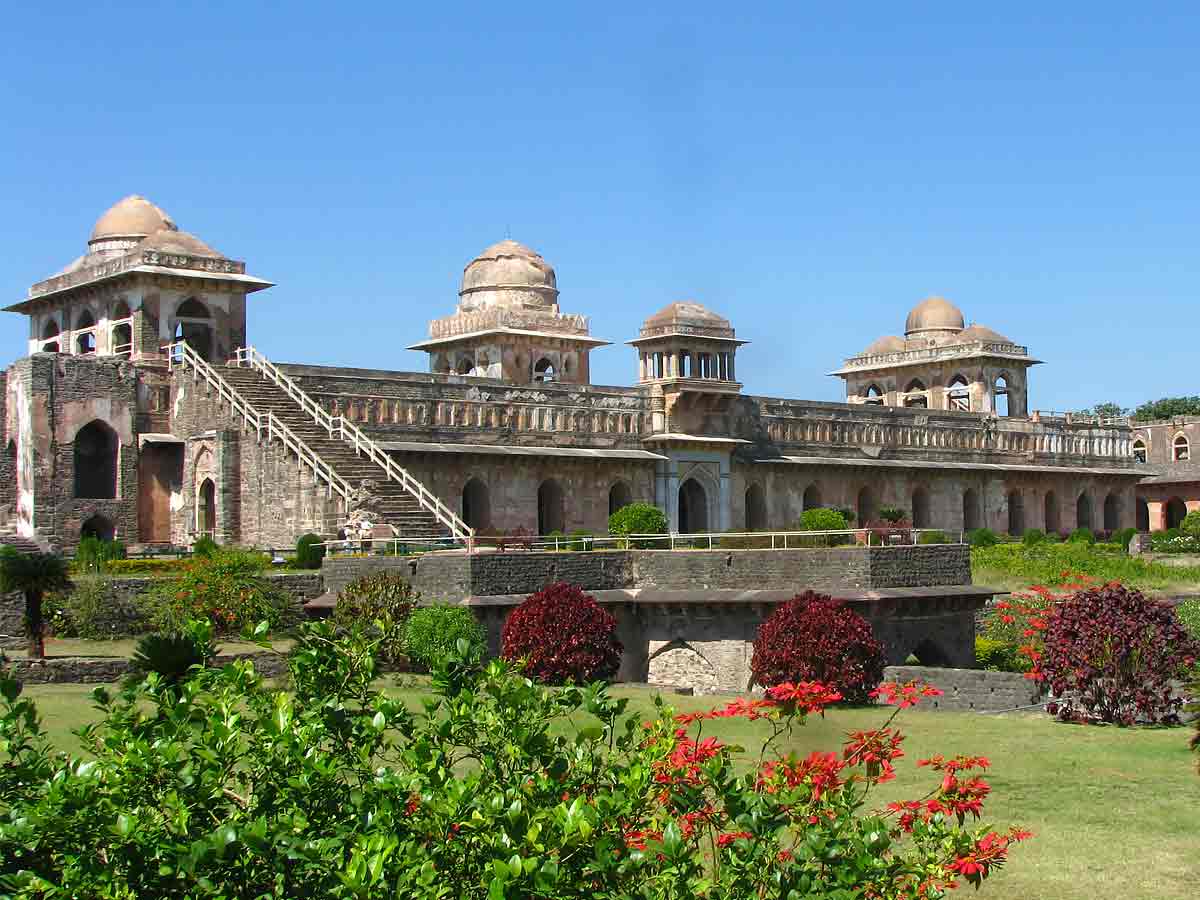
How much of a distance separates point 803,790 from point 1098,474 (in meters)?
55.2

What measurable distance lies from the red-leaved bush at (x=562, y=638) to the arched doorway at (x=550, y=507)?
1885cm

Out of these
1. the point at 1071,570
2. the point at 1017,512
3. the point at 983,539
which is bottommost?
the point at 1071,570

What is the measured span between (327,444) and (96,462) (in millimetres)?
7347

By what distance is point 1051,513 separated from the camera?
59750 millimetres

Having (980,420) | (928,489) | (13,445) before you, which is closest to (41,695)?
(13,445)

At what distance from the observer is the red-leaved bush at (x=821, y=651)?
22.1 meters

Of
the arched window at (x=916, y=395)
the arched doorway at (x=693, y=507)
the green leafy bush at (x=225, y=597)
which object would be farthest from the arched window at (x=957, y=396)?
the green leafy bush at (x=225, y=597)

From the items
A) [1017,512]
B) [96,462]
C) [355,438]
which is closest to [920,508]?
[1017,512]

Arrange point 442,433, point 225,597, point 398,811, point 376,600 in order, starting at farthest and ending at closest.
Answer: point 442,433 → point 225,597 → point 376,600 → point 398,811

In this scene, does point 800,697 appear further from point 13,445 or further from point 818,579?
point 13,445

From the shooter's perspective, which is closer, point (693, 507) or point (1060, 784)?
point (1060, 784)

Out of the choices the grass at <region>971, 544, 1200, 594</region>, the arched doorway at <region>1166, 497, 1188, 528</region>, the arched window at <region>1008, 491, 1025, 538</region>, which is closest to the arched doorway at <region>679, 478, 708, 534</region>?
the grass at <region>971, 544, 1200, 594</region>

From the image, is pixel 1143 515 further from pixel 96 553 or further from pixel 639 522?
pixel 96 553

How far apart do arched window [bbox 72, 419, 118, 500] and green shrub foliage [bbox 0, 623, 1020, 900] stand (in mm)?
31083
